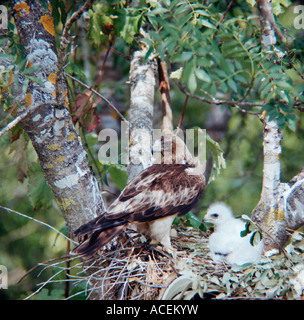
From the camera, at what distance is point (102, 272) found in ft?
10.9

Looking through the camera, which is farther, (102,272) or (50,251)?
(50,251)

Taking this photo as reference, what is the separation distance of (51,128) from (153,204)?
1013mm

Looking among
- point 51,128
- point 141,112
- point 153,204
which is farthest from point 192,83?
point 141,112

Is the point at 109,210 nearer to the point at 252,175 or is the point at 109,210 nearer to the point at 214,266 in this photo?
the point at 214,266

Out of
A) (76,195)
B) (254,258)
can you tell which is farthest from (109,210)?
(254,258)

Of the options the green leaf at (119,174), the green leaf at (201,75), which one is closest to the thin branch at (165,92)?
the green leaf at (119,174)

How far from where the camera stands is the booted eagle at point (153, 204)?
317cm

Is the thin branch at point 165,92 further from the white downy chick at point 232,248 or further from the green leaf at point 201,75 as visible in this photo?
the green leaf at point 201,75

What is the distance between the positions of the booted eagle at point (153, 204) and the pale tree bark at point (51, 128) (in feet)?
0.64

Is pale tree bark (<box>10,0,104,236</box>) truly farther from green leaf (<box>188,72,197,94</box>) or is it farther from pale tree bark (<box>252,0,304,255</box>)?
pale tree bark (<box>252,0,304,255</box>)

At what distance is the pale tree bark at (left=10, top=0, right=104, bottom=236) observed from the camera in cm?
316

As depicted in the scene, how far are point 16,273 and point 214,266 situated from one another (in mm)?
3741

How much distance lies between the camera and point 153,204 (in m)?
3.52

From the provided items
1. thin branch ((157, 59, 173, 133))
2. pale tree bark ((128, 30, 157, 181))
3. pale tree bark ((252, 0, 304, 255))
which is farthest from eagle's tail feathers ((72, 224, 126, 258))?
thin branch ((157, 59, 173, 133))
